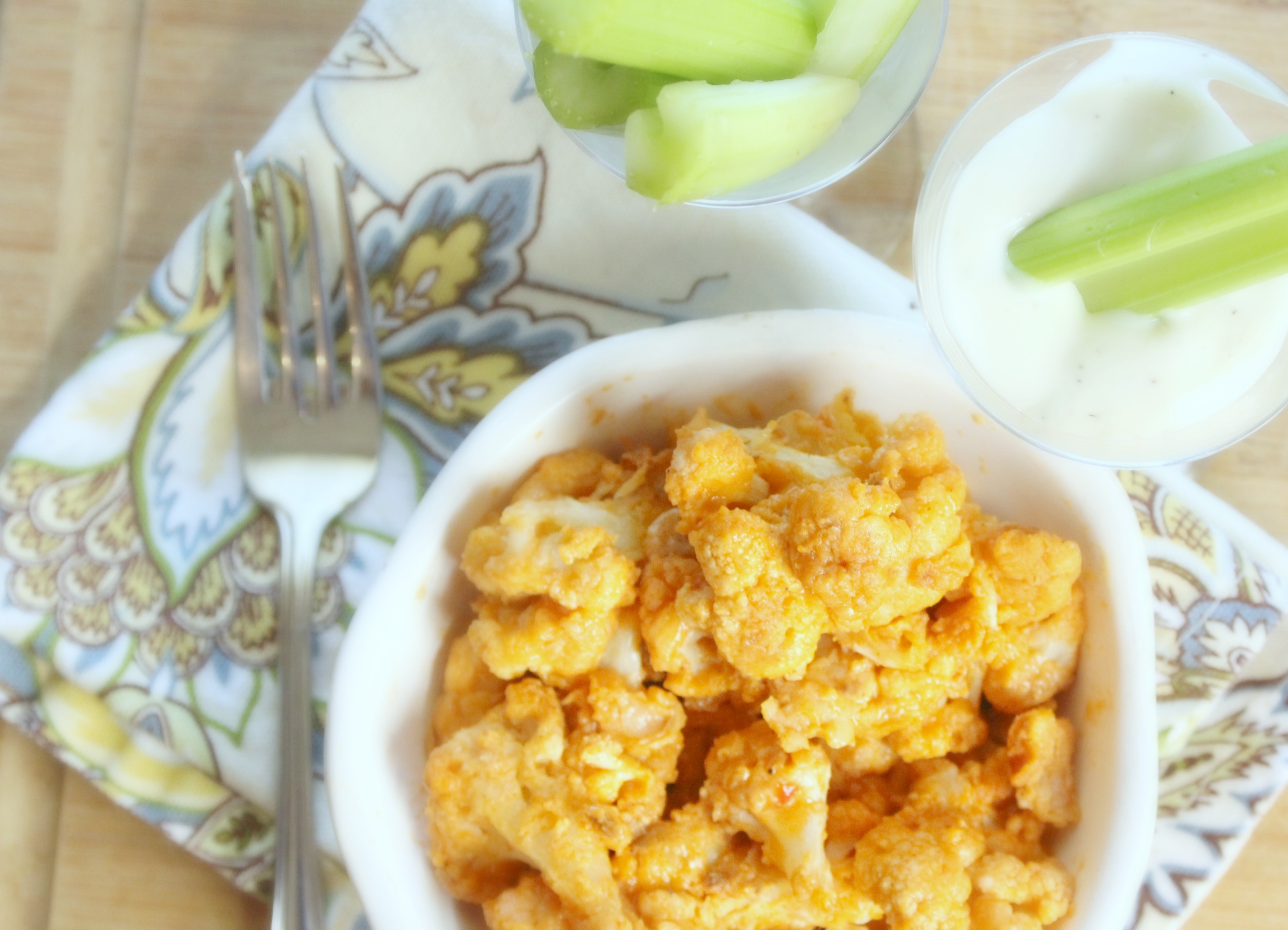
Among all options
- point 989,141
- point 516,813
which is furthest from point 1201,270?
point 516,813

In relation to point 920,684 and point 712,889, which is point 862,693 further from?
point 712,889

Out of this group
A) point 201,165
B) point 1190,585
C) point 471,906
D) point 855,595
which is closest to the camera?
point 855,595

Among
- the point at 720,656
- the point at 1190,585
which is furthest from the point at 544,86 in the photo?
the point at 1190,585

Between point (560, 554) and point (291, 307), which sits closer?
point (560, 554)

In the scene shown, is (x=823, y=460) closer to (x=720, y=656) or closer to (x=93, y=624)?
(x=720, y=656)

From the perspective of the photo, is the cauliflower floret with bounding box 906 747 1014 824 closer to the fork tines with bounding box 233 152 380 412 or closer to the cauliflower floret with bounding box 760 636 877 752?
the cauliflower floret with bounding box 760 636 877 752

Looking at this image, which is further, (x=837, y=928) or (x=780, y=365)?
(x=780, y=365)

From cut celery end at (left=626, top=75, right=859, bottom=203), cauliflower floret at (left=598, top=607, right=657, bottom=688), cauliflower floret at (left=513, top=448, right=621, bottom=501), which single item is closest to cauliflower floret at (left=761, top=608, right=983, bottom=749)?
cauliflower floret at (left=598, top=607, right=657, bottom=688)
